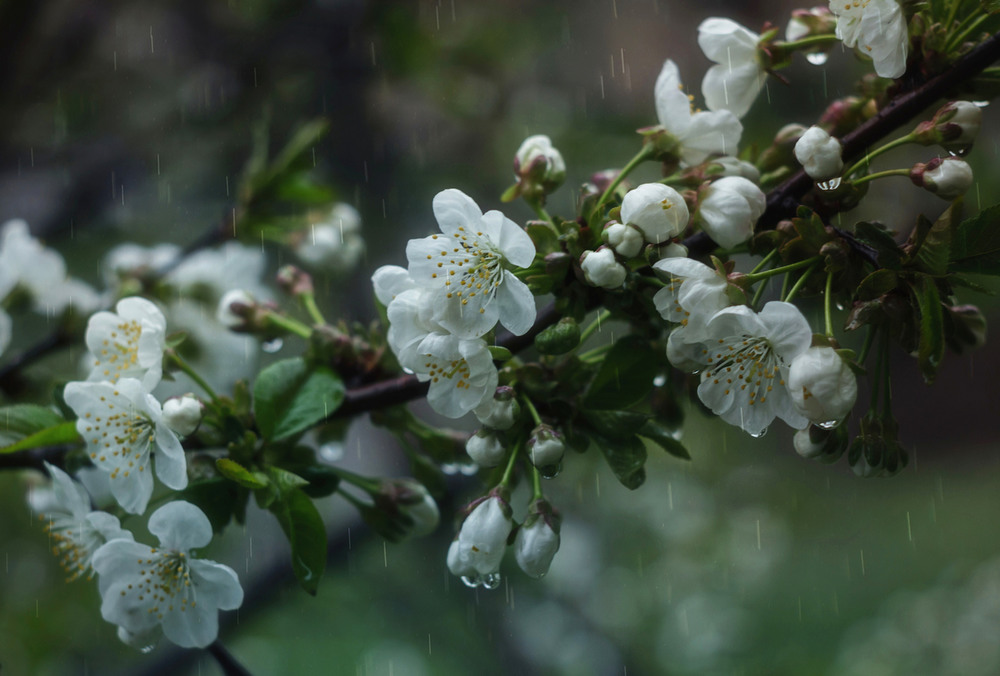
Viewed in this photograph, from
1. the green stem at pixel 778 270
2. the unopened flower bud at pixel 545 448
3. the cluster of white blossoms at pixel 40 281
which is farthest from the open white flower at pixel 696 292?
the cluster of white blossoms at pixel 40 281

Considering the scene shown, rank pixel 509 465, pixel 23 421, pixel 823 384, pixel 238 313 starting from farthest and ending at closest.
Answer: pixel 238 313, pixel 23 421, pixel 509 465, pixel 823 384

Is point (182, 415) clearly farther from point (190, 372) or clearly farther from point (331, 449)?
point (331, 449)

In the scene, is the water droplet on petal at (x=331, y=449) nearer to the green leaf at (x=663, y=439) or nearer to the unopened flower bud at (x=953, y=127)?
the green leaf at (x=663, y=439)

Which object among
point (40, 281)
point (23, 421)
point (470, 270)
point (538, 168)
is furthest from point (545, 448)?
point (40, 281)

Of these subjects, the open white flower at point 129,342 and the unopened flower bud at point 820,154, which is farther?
the open white flower at point 129,342

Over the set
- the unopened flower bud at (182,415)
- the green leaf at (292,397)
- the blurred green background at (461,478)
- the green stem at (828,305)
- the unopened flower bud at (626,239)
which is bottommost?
the blurred green background at (461,478)
